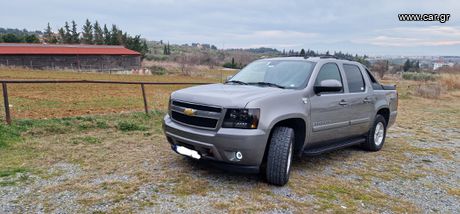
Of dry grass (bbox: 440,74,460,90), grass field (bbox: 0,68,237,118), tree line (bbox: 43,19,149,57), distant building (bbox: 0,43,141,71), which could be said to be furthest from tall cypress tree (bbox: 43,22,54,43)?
dry grass (bbox: 440,74,460,90)

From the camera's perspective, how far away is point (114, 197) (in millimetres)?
3561

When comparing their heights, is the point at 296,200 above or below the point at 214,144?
below

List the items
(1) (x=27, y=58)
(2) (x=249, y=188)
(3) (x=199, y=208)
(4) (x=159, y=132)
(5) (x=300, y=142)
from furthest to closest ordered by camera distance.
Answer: (1) (x=27, y=58) < (4) (x=159, y=132) < (5) (x=300, y=142) < (2) (x=249, y=188) < (3) (x=199, y=208)

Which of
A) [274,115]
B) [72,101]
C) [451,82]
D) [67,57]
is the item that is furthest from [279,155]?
[67,57]

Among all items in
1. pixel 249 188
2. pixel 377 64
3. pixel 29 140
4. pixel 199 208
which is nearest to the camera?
pixel 199 208

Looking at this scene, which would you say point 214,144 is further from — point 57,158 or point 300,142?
point 57,158

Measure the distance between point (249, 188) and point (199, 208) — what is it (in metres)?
0.82

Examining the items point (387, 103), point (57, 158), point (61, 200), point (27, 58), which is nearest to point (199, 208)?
point (61, 200)

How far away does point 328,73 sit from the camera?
4.95 m

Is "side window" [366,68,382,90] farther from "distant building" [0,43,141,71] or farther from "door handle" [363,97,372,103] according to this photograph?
"distant building" [0,43,141,71]

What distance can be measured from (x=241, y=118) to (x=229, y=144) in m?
0.32

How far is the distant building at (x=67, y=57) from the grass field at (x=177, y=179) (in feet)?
150

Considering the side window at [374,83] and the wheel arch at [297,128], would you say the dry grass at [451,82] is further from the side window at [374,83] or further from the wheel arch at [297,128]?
the wheel arch at [297,128]

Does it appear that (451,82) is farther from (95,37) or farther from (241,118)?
(95,37)
